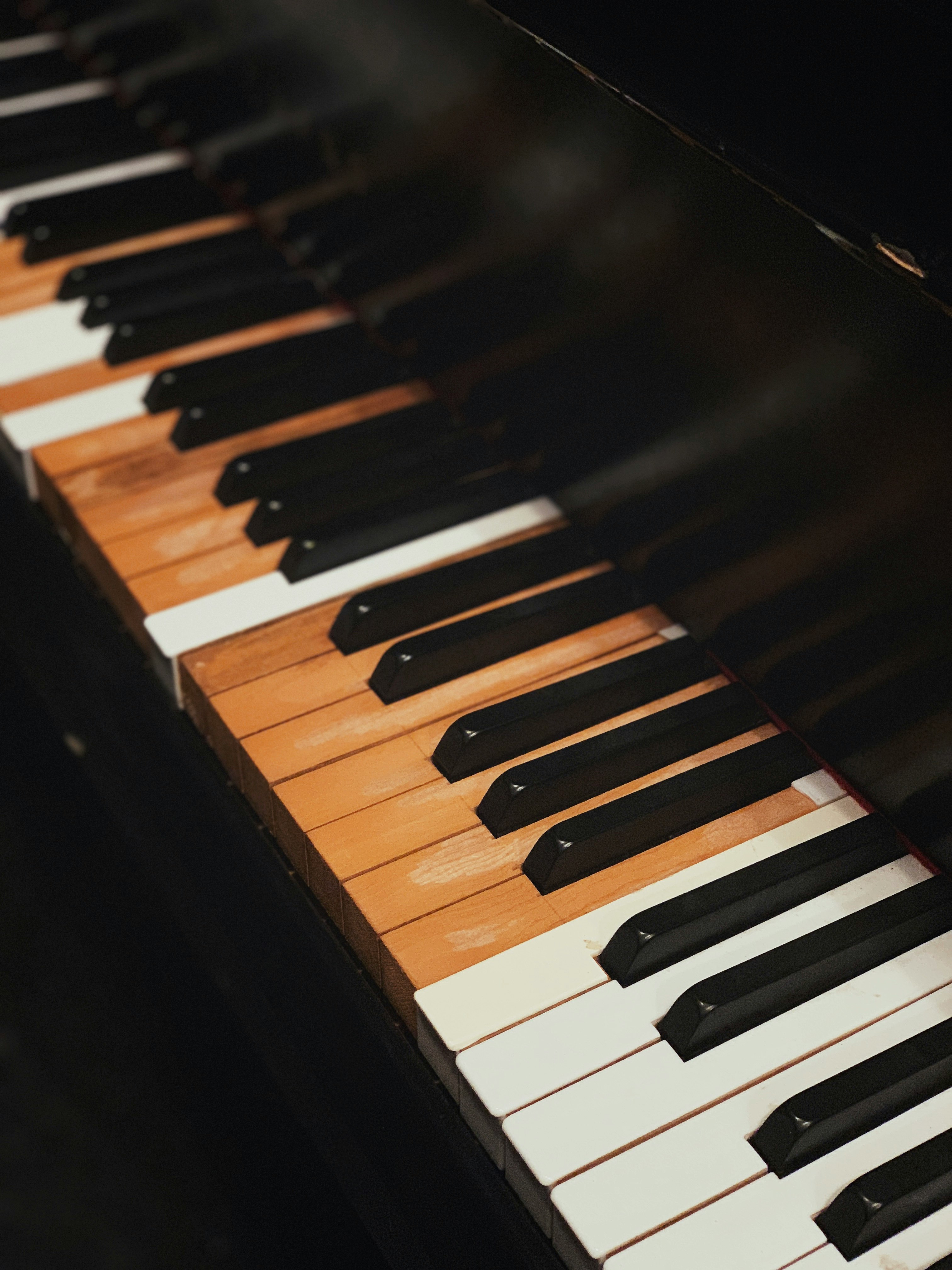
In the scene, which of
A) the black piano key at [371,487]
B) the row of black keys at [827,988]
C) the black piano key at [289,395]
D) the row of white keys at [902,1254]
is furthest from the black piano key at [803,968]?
the black piano key at [289,395]

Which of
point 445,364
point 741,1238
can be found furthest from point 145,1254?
point 445,364

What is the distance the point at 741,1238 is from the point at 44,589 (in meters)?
1.56

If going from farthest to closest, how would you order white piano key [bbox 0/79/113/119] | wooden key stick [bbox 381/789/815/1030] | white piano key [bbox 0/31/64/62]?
1. white piano key [bbox 0/31/64/62]
2. white piano key [bbox 0/79/113/119]
3. wooden key stick [bbox 381/789/815/1030]

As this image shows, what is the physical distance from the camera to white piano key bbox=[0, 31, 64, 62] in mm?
2969

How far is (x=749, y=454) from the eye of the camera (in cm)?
173

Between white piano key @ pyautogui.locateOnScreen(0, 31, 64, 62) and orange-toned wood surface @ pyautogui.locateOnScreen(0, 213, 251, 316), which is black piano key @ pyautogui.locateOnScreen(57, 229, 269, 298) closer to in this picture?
orange-toned wood surface @ pyautogui.locateOnScreen(0, 213, 251, 316)

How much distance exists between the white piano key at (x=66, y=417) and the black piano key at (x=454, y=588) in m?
0.57

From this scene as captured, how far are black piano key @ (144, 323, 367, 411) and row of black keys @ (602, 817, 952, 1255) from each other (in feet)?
3.71

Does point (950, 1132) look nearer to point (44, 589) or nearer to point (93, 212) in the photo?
point (44, 589)

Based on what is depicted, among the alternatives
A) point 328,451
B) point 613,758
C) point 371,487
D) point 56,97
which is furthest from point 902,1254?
point 56,97

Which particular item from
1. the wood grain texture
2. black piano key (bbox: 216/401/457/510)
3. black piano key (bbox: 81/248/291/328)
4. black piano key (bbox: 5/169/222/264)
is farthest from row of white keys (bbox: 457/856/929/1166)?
black piano key (bbox: 5/169/222/264)

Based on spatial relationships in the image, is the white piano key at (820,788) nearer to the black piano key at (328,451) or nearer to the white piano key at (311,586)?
the white piano key at (311,586)

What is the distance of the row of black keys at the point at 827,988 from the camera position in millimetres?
1367

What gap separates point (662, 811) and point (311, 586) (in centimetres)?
59
